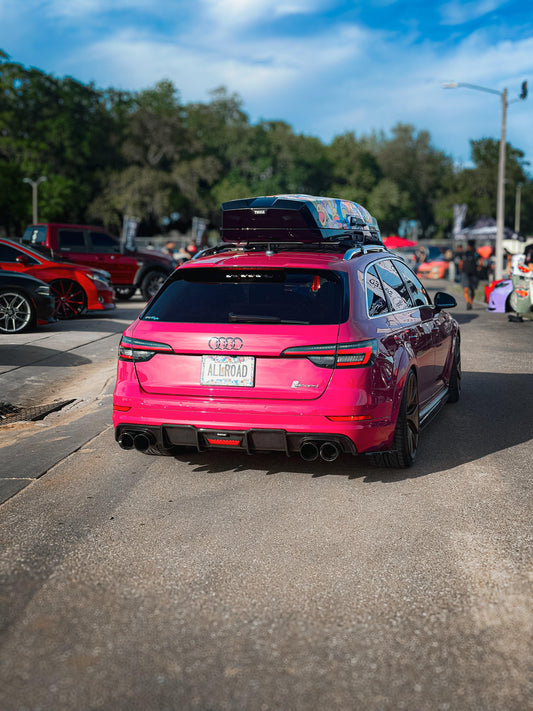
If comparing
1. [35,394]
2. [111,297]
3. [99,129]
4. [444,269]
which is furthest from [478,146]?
[35,394]

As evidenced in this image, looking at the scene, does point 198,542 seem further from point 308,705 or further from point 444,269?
point 444,269

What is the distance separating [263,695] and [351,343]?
9.28 feet

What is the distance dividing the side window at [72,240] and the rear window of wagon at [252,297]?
58.7 feet

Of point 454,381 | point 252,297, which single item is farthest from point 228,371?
point 454,381

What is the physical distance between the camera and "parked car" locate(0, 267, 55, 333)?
14.4m

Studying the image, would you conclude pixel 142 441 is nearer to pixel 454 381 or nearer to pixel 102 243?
pixel 454 381

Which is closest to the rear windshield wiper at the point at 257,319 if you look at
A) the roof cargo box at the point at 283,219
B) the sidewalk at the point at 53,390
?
the sidewalk at the point at 53,390

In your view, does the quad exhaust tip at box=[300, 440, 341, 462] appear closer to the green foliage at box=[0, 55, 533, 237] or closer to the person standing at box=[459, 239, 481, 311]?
the person standing at box=[459, 239, 481, 311]

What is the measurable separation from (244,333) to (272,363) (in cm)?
27

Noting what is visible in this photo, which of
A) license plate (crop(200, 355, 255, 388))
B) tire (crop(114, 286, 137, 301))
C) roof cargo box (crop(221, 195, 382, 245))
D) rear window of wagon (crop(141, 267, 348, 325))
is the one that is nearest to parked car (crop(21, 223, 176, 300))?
tire (crop(114, 286, 137, 301))

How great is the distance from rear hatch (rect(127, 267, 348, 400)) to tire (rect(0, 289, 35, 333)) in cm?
912

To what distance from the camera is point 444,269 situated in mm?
45094

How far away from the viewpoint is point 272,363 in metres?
5.46

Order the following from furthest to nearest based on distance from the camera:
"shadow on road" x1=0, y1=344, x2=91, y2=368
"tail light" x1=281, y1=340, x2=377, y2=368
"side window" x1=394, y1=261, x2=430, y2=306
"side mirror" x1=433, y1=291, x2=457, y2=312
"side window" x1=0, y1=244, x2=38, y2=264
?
"side window" x1=0, y1=244, x2=38, y2=264 → "shadow on road" x1=0, y1=344, x2=91, y2=368 → "side mirror" x1=433, y1=291, x2=457, y2=312 → "side window" x1=394, y1=261, x2=430, y2=306 → "tail light" x1=281, y1=340, x2=377, y2=368
